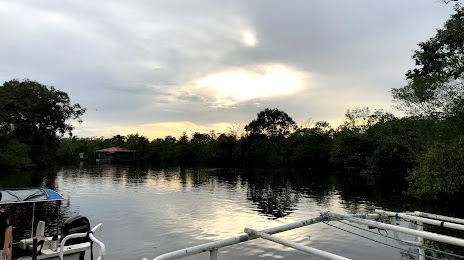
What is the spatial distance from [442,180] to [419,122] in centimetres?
2051

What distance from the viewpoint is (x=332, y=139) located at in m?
87.1

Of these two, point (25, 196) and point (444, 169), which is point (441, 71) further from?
point (25, 196)

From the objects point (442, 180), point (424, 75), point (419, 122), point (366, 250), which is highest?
point (424, 75)

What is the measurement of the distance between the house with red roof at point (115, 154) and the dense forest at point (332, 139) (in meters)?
4.04

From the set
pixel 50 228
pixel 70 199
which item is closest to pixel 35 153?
pixel 70 199

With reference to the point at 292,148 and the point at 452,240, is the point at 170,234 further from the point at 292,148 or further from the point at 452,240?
the point at 292,148

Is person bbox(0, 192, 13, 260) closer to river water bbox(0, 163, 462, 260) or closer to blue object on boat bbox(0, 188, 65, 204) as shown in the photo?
blue object on boat bbox(0, 188, 65, 204)

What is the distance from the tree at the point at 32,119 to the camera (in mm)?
57312

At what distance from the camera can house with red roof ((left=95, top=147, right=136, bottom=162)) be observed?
12212cm

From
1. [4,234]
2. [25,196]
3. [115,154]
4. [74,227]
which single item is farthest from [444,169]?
[115,154]

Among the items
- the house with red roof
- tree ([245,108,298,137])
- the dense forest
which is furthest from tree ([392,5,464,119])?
the house with red roof

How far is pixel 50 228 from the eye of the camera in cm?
1791

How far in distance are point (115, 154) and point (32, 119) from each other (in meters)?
65.9

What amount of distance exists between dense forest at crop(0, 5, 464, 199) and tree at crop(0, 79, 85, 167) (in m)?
0.17
